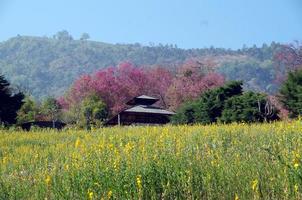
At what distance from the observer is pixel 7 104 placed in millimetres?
29453

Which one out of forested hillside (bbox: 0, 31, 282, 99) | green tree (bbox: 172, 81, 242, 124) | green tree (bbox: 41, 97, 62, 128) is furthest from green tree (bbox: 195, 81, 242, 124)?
forested hillside (bbox: 0, 31, 282, 99)

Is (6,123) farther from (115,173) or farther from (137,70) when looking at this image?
(115,173)

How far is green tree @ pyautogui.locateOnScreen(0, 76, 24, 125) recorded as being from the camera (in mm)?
29234

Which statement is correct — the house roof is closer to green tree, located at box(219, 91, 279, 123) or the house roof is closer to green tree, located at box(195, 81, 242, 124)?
green tree, located at box(195, 81, 242, 124)

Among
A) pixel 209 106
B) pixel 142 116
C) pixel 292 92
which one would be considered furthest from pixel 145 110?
pixel 292 92

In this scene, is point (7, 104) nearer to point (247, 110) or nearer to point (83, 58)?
point (247, 110)

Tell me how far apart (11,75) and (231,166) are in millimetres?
135800

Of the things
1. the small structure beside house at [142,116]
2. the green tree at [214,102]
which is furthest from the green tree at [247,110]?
the small structure beside house at [142,116]

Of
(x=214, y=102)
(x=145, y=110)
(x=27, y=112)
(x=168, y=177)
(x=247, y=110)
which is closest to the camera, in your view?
(x=168, y=177)

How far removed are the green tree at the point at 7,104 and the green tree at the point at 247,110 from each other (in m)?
12.4

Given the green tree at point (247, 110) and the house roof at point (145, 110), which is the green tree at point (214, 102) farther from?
the house roof at point (145, 110)

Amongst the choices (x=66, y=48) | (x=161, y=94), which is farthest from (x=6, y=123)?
(x=66, y=48)

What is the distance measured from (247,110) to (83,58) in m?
137

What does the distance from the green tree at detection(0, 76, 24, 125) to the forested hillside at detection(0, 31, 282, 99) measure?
267 feet
